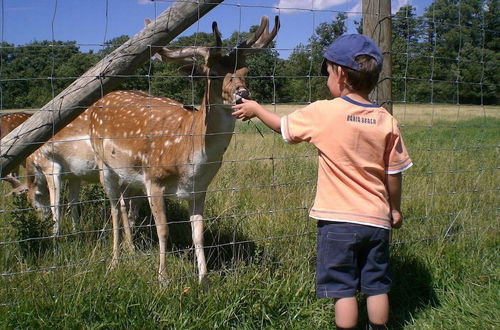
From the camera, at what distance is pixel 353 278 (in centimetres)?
287

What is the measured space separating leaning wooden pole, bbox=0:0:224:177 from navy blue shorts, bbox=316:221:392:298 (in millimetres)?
1515

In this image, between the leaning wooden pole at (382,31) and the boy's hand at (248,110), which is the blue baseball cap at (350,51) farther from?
the leaning wooden pole at (382,31)

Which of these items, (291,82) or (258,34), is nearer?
(258,34)

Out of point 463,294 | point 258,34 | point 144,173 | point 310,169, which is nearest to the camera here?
point 463,294

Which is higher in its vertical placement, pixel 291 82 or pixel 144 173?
pixel 291 82

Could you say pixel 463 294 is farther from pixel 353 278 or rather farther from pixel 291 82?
pixel 291 82

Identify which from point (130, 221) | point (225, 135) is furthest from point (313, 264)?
point (130, 221)

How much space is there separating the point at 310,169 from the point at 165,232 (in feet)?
10.2

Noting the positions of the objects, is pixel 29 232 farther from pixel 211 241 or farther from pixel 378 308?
pixel 378 308

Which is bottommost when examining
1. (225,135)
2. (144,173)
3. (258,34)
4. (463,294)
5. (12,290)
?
(463,294)

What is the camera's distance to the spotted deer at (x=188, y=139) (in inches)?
158

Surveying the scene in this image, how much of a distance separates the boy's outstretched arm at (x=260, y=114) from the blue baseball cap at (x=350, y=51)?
449mm

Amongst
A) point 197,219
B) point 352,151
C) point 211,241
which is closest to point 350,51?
point 352,151

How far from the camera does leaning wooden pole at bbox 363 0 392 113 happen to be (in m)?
3.80
